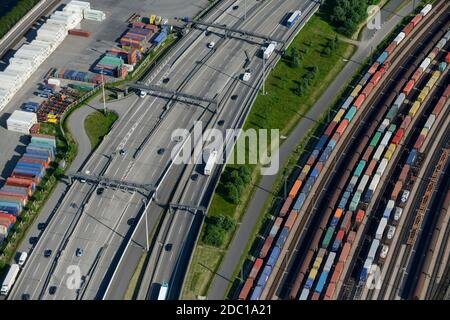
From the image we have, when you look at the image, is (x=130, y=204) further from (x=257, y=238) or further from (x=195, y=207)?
(x=257, y=238)

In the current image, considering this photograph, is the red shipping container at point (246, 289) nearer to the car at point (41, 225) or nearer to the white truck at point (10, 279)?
the white truck at point (10, 279)

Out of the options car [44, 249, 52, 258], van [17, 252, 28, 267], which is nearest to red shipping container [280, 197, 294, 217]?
car [44, 249, 52, 258]

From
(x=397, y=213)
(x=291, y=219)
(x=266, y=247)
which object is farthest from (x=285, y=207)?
(x=397, y=213)

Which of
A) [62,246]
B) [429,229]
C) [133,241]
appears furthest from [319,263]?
[62,246]

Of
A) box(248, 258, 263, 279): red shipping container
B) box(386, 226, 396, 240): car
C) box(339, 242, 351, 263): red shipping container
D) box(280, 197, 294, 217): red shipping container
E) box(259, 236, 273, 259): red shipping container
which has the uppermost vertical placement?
box(386, 226, 396, 240): car

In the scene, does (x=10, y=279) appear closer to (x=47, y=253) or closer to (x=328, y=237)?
(x=47, y=253)

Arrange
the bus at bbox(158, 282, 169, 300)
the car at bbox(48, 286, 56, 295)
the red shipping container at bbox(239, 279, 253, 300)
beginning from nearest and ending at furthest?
the bus at bbox(158, 282, 169, 300), the car at bbox(48, 286, 56, 295), the red shipping container at bbox(239, 279, 253, 300)

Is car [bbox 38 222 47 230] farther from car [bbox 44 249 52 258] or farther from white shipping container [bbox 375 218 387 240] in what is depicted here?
white shipping container [bbox 375 218 387 240]
